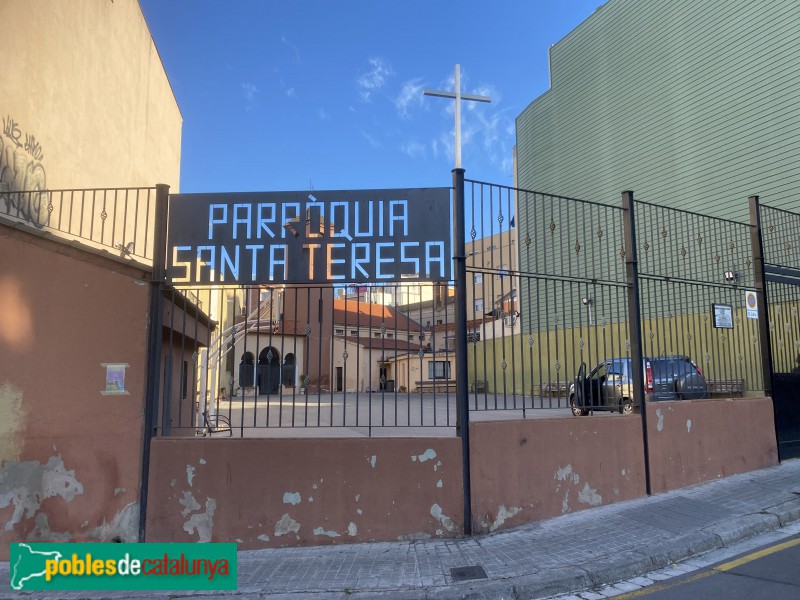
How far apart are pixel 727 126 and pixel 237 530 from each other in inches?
737

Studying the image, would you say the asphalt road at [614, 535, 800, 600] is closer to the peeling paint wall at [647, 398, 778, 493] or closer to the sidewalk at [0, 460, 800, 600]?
the sidewalk at [0, 460, 800, 600]

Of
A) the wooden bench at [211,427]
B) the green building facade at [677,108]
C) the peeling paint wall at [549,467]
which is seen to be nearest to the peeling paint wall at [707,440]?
the peeling paint wall at [549,467]

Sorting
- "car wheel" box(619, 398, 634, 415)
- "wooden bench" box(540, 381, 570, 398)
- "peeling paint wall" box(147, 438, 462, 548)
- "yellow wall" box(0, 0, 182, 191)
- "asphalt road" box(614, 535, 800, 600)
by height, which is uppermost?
"yellow wall" box(0, 0, 182, 191)

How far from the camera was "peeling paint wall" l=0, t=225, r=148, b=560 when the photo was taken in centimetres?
539

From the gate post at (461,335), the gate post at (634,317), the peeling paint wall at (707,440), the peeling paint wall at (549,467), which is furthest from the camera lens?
the peeling paint wall at (707,440)

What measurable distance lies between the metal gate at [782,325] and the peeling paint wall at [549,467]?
3.78 metres

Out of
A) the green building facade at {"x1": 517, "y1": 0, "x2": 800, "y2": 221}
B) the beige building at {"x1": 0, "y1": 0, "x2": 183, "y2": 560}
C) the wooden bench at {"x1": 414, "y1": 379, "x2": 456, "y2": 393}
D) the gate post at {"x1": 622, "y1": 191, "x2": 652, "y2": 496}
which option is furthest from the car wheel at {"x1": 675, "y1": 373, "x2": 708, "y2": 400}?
the green building facade at {"x1": 517, "y1": 0, "x2": 800, "y2": 221}

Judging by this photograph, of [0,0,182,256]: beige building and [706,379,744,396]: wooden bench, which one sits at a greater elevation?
[0,0,182,256]: beige building

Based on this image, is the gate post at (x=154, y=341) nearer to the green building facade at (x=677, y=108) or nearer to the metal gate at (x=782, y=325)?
the metal gate at (x=782, y=325)

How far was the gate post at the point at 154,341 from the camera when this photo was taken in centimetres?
558

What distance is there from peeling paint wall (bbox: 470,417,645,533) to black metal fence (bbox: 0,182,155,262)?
417cm

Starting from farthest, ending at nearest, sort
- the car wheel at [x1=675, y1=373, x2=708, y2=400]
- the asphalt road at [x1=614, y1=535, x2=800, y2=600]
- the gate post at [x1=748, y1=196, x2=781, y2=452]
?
the gate post at [x1=748, y1=196, x2=781, y2=452], the car wheel at [x1=675, y1=373, x2=708, y2=400], the asphalt road at [x1=614, y1=535, x2=800, y2=600]

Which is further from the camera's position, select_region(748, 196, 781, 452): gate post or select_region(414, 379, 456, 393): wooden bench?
select_region(748, 196, 781, 452): gate post

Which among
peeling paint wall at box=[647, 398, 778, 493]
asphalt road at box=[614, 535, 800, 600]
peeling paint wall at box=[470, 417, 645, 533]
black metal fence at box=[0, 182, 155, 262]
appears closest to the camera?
asphalt road at box=[614, 535, 800, 600]
